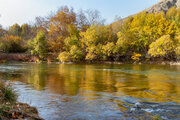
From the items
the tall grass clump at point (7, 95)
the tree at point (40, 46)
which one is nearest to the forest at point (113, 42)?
the tree at point (40, 46)

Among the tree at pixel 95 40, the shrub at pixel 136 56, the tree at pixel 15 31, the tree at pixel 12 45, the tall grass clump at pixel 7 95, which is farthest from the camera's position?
the tree at pixel 15 31

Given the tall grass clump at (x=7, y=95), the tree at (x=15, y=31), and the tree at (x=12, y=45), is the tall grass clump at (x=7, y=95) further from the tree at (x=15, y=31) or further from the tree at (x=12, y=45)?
the tree at (x=15, y=31)

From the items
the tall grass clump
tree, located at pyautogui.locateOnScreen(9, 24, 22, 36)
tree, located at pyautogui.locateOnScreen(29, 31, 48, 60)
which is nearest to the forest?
tree, located at pyautogui.locateOnScreen(29, 31, 48, 60)

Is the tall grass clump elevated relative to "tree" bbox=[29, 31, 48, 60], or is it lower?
lower

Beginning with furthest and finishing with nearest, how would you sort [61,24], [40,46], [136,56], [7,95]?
1. [61,24]
2. [40,46]
3. [136,56]
4. [7,95]

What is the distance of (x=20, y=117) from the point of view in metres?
4.54

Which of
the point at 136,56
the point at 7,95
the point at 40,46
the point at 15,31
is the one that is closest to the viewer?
the point at 7,95

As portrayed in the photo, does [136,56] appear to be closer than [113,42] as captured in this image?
Yes

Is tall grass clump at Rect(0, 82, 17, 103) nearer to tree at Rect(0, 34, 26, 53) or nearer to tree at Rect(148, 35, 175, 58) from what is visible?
tree at Rect(148, 35, 175, 58)

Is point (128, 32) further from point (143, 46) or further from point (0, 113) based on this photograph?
point (0, 113)

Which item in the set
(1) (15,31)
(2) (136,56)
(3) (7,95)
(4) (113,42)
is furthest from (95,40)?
(1) (15,31)

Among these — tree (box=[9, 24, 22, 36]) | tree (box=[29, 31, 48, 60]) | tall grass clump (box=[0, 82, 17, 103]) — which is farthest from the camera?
tree (box=[9, 24, 22, 36])

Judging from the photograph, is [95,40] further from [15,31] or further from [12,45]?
[15,31]

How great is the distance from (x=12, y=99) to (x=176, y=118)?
18.9ft
